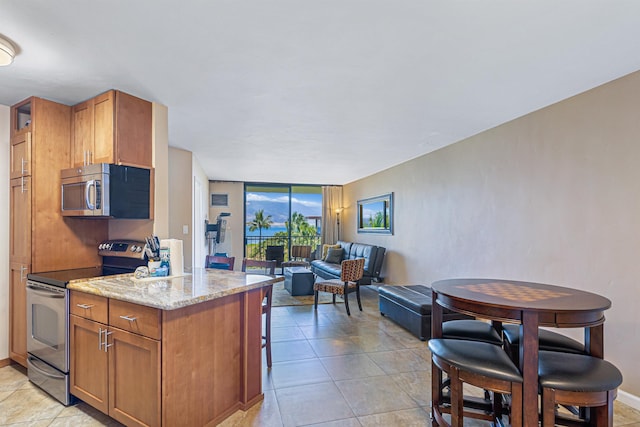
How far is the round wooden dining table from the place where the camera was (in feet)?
4.98

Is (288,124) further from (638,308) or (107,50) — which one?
(638,308)

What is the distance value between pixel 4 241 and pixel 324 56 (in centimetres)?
329

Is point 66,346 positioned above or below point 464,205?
below

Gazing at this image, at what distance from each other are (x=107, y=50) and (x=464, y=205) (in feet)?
13.2

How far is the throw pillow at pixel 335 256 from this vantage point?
724cm

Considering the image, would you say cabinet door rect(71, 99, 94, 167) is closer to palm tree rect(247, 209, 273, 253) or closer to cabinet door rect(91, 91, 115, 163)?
cabinet door rect(91, 91, 115, 163)

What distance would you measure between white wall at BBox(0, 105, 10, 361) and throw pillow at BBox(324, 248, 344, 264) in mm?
5326

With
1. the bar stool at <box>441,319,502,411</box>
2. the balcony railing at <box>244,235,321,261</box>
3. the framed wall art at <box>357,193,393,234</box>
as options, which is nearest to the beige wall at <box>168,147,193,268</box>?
the framed wall art at <box>357,193,393,234</box>

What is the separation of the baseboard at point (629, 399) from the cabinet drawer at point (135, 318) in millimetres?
3242

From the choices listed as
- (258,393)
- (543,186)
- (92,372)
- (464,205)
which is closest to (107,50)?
(92,372)

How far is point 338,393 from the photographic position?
246 centimetres

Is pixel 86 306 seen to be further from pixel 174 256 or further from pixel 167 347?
pixel 167 347

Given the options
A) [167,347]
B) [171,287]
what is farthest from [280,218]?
[167,347]

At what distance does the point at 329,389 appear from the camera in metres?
2.52
